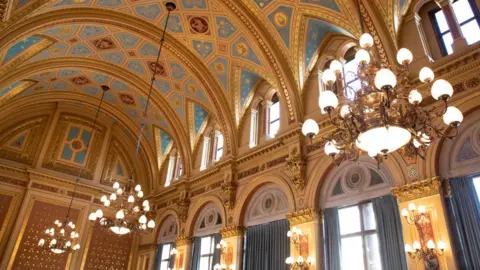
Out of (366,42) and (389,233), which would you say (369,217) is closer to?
(389,233)

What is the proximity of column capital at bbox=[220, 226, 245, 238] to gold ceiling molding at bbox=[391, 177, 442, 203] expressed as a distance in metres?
5.10

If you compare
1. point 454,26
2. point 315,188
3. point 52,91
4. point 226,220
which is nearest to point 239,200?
point 226,220

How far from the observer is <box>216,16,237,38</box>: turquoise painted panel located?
10.6 metres

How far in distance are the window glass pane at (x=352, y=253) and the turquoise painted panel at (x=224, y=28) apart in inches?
272

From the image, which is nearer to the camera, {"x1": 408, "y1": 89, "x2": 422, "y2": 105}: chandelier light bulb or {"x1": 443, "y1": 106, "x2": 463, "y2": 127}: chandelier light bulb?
{"x1": 443, "y1": 106, "x2": 463, "y2": 127}: chandelier light bulb

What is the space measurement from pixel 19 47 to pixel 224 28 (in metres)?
6.12

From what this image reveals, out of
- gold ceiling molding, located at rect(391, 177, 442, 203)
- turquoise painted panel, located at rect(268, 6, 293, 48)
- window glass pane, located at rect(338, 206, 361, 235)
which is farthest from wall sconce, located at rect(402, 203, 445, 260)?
turquoise painted panel, located at rect(268, 6, 293, 48)

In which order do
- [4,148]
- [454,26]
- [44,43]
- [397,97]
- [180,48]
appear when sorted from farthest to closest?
[4,148] < [180,48] < [44,43] < [454,26] < [397,97]

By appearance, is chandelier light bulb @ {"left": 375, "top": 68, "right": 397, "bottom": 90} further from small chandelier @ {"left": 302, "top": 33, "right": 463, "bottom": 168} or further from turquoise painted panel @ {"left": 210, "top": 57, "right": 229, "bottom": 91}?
turquoise painted panel @ {"left": 210, "top": 57, "right": 229, "bottom": 91}

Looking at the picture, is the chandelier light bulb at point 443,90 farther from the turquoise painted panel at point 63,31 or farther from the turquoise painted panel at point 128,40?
the turquoise painted panel at point 63,31

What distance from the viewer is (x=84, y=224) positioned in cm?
1520

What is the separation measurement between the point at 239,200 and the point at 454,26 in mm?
7520

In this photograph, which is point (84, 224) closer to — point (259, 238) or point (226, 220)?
point (226, 220)

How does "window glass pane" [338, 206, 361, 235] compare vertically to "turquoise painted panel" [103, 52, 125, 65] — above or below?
below
